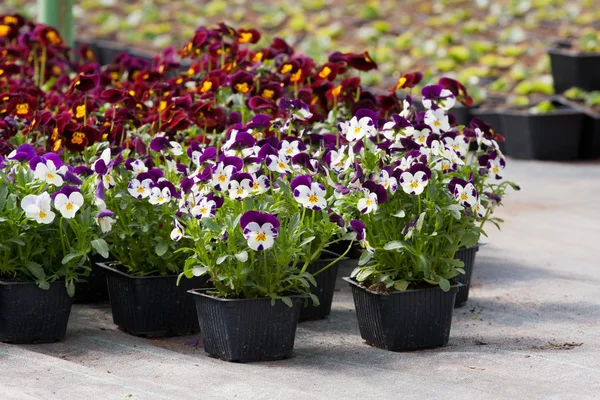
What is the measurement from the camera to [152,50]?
34.6ft

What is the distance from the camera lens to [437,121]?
146 inches

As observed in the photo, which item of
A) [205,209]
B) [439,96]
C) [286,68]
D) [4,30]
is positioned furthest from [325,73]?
[4,30]

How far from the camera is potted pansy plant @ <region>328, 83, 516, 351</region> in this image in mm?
3219

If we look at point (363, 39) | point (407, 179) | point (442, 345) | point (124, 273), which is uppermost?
point (363, 39)

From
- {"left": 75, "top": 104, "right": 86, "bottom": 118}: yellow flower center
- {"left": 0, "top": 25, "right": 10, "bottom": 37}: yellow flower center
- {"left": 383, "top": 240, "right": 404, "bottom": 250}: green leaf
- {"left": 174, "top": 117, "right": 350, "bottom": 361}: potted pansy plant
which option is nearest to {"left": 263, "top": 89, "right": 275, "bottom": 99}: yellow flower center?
{"left": 75, "top": 104, "right": 86, "bottom": 118}: yellow flower center

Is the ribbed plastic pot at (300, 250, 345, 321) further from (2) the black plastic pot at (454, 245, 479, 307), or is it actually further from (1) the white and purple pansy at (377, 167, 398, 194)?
(1) the white and purple pansy at (377, 167, 398, 194)

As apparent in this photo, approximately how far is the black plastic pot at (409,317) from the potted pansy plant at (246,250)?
0.78 ft

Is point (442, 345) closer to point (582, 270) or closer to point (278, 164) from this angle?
point (278, 164)

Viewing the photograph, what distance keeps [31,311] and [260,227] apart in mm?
833

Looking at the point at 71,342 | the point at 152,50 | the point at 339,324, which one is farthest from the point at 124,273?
the point at 152,50

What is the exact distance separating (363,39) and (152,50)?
2075mm

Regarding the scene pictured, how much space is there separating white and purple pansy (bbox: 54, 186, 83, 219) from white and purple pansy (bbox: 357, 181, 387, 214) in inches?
32.8

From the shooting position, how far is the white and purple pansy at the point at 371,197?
3.18 metres

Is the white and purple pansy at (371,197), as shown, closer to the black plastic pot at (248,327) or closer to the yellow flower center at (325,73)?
the black plastic pot at (248,327)
